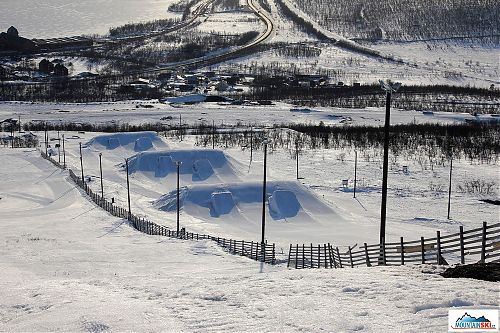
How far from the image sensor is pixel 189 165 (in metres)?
50.5

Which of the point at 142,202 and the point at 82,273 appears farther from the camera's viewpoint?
the point at 142,202

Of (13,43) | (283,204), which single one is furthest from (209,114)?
(13,43)

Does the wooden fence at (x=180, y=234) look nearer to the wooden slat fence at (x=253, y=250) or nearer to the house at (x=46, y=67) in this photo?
the wooden slat fence at (x=253, y=250)

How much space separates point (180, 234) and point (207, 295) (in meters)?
17.5

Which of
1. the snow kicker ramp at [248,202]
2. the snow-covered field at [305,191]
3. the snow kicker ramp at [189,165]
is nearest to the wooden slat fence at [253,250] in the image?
the snow-covered field at [305,191]

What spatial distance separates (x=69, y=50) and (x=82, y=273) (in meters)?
129

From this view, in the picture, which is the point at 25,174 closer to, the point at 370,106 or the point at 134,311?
the point at 134,311

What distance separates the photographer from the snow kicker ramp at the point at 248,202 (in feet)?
125

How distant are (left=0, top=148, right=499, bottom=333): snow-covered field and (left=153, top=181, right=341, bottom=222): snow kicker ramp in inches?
510

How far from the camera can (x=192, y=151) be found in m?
51.6

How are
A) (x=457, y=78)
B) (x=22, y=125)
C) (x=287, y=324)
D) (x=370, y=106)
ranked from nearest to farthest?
1. (x=287, y=324)
2. (x=22, y=125)
3. (x=370, y=106)
4. (x=457, y=78)

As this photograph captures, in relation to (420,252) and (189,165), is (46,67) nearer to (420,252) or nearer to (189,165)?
(189,165)

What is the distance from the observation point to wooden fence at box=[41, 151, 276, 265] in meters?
25.6

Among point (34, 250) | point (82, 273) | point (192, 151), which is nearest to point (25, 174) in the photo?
point (192, 151)
